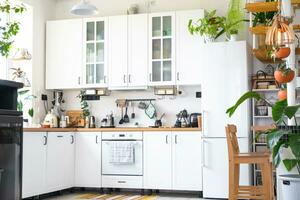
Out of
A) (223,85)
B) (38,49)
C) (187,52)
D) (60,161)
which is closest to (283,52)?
(223,85)

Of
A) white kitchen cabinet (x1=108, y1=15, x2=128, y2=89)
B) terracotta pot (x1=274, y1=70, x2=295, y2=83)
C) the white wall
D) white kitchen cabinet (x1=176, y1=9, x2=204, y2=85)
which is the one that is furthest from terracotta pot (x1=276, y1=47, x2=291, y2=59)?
the white wall

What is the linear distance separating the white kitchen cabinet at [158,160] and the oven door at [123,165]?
85 mm

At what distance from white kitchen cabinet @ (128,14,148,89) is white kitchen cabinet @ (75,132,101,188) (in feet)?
3.22

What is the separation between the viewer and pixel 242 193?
14.9ft

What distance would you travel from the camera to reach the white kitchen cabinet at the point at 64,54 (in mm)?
6707

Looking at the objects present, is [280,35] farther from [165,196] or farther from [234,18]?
[165,196]

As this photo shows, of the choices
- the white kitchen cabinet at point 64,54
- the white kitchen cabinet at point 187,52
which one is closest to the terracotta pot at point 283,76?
the white kitchen cabinet at point 187,52

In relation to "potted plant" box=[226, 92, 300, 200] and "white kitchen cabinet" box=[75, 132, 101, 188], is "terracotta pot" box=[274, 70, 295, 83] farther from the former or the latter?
"white kitchen cabinet" box=[75, 132, 101, 188]

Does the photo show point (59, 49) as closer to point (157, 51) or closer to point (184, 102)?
point (157, 51)

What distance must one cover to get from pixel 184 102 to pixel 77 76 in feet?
5.58

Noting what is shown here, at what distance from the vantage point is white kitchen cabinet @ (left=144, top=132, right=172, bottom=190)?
598cm

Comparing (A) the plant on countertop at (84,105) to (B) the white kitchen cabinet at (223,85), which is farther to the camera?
(A) the plant on countertop at (84,105)

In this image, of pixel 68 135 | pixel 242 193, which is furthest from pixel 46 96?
pixel 242 193

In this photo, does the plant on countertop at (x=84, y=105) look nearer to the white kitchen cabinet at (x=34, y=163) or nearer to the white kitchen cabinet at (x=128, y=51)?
the white kitchen cabinet at (x=128, y=51)
